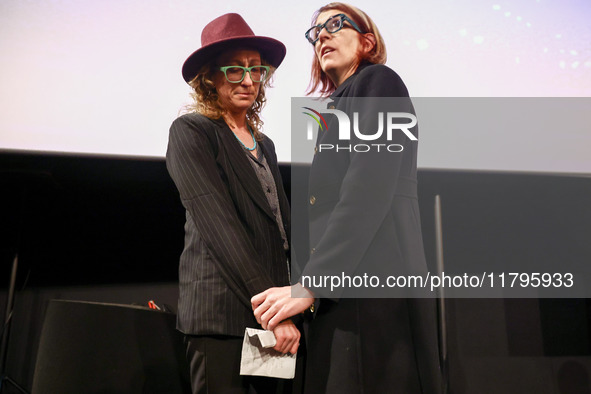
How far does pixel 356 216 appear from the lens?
87cm

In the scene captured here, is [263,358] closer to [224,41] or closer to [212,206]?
[212,206]

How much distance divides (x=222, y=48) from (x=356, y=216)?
61cm

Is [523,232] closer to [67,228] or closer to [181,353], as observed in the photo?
Answer: [181,353]

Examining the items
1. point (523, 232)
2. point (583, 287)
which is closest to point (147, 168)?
point (523, 232)

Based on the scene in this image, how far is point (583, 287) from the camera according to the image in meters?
2.22

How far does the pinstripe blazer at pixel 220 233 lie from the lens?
94 centimetres

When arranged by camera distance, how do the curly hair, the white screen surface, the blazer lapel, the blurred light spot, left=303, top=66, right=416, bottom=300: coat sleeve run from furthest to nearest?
the blurred light spot, the white screen surface, the curly hair, the blazer lapel, left=303, top=66, right=416, bottom=300: coat sleeve

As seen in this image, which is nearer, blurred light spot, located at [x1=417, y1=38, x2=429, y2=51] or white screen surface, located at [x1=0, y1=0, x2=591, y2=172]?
white screen surface, located at [x1=0, y1=0, x2=591, y2=172]

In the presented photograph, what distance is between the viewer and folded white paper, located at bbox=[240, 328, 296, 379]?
2.97ft

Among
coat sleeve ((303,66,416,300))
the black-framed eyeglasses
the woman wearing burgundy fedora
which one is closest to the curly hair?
the woman wearing burgundy fedora

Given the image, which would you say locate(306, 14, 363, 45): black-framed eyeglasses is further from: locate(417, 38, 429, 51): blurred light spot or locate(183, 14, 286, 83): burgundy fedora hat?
locate(417, 38, 429, 51): blurred light spot

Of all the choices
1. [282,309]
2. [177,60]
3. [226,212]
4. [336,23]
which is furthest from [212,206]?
[177,60]

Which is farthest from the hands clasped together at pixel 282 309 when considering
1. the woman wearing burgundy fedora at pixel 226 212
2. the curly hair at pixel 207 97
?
the curly hair at pixel 207 97

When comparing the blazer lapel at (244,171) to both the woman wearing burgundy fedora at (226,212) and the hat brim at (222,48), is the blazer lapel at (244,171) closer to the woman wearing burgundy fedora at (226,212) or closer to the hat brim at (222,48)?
the woman wearing burgundy fedora at (226,212)
